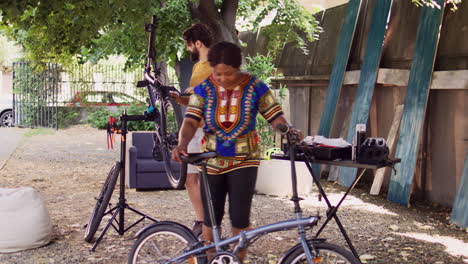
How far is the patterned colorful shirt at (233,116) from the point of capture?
376 centimetres

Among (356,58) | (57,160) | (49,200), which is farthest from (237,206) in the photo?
(57,160)

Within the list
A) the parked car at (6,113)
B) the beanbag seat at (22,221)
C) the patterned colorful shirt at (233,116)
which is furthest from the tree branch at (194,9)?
the parked car at (6,113)

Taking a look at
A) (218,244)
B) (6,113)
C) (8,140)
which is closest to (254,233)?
(218,244)

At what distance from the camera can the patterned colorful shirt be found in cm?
376

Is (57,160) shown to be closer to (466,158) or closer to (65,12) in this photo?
(65,12)

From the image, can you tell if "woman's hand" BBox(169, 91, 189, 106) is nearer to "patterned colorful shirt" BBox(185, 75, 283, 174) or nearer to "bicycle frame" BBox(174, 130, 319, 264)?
"patterned colorful shirt" BBox(185, 75, 283, 174)

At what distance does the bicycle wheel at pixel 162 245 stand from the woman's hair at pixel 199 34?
1628 millimetres

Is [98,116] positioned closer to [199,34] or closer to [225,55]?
[199,34]

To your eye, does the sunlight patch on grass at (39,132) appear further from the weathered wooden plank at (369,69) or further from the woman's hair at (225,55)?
the woman's hair at (225,55)

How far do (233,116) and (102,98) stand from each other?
52.5ft

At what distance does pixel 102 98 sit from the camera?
19.2m

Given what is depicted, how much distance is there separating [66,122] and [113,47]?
381 inches

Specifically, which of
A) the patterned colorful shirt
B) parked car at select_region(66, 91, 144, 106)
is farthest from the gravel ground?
parked car at select_region(66, 91, 144, 106)

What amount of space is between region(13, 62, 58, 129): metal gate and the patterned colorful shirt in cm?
1450
